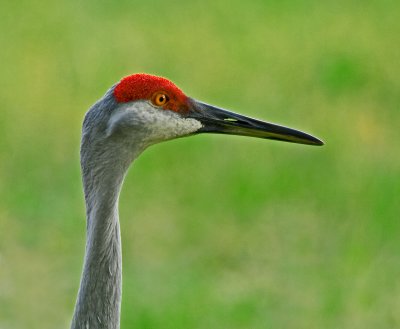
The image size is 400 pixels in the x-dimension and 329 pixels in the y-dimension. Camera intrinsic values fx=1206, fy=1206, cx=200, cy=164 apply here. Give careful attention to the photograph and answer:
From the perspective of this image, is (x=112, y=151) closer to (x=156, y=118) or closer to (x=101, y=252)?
(x=156, y=118)

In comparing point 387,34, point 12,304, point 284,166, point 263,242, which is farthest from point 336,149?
point 12,304

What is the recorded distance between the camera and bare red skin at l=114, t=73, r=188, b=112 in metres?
4.58

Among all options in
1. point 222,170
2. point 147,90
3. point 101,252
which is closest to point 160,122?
point 147,90

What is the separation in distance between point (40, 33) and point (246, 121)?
7.11 metres

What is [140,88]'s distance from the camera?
461 cm

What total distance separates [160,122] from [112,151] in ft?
0.73

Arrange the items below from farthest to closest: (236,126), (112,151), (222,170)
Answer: (222,170)
(236,126)
(112,151)

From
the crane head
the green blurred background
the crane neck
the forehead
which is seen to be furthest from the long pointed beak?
the green blurred background

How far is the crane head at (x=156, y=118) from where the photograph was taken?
4570mm

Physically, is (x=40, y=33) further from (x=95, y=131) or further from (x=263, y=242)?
(x=95, y=131)

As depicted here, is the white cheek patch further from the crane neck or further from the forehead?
the crane neck

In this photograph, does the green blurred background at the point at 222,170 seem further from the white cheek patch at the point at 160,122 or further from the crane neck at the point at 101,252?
the white cheek patch at the point at 160,122

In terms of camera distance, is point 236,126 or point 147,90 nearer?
point 147,90

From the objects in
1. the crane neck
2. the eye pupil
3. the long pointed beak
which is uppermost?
the eye pupil
